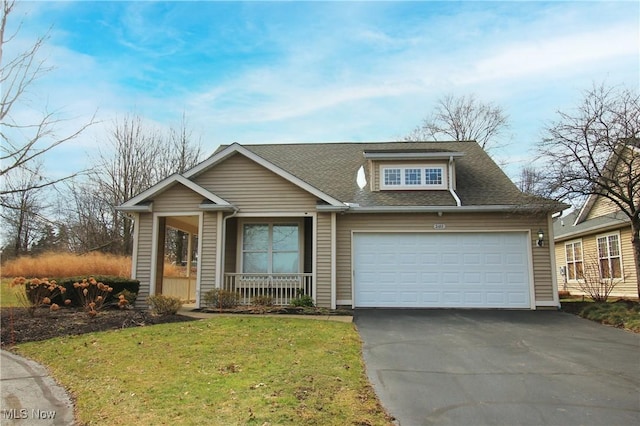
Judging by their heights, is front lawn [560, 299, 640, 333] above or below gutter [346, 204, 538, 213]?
below

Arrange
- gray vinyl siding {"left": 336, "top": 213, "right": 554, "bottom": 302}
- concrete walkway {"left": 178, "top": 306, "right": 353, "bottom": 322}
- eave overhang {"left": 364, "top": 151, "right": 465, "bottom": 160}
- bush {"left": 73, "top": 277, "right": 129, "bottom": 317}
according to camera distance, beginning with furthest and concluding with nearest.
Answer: eave overhang {"left": 364, "top": 151, "right": 465, "bottom": 160}, gray vinyl siding {"left": 336, "top": 213, "right": 554, "bottom": 302}, concrete walkway {"left": 178, "top": 306, "right": 353, "bottom": 322}, bush {"left": 73, "top": 277, "right": 129, "bottom": 317}

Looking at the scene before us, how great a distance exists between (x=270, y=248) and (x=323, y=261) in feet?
6.91

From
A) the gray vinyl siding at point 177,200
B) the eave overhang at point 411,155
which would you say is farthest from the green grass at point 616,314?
the gray vinyl siding at point 177,200

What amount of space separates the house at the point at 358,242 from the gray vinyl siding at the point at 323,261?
29mm

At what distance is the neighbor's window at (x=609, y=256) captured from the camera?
17844 millimetres

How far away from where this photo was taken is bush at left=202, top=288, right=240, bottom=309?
12.1 metres

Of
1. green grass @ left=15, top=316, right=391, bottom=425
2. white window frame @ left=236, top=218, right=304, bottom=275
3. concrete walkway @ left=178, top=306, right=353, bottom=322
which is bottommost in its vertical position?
green grass @ left=15, top=316, right=391, bottom=425

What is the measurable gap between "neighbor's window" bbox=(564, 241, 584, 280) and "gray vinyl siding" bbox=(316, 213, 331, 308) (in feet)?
46.7

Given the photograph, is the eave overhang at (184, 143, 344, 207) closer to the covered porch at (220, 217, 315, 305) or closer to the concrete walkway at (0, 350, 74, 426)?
the covered porch at (220, 217, 315, 305)

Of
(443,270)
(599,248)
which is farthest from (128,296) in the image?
(599,248)

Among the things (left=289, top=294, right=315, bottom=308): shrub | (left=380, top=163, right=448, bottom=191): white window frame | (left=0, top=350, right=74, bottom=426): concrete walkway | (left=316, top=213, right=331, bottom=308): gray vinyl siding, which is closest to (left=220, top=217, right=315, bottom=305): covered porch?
(left=316, top=213, right=331, bottom=308): gray vinyl siding

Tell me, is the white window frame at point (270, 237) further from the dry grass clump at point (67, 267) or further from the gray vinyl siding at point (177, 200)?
the dry grass clump at point (67, 267)

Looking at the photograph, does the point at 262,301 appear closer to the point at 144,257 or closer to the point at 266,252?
the point at 266,252

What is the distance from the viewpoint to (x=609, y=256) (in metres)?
18.4
